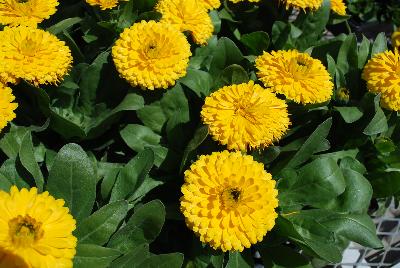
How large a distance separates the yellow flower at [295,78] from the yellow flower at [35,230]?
777 mm

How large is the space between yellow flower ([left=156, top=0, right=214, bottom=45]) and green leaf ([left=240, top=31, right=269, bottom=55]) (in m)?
0.28

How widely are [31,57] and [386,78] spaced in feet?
3.78

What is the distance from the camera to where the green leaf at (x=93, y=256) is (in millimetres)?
1256

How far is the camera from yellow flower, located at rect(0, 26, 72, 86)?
1.40m

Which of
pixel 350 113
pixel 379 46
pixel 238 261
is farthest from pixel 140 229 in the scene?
pixel 379 46

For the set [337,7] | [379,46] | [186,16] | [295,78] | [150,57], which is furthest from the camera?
[337,7]

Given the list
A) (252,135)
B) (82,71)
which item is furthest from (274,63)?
(82,71)

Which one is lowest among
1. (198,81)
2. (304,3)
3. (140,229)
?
(140,229)

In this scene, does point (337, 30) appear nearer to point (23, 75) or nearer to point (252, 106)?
point (252, 106)

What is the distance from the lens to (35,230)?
102 cm

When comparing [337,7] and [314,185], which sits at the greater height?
[337,7]

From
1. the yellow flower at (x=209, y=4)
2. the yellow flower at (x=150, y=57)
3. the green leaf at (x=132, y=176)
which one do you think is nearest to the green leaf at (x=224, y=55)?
the yellow flower at (x=209, y=4)

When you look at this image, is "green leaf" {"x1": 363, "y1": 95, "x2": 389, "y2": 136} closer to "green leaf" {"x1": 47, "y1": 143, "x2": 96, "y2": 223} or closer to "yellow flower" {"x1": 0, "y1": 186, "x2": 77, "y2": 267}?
"green leaf" {"x1": 47, "y1": 143, "x2": 96, "y2": 223}

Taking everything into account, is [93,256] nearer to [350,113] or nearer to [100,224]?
[100,224]
